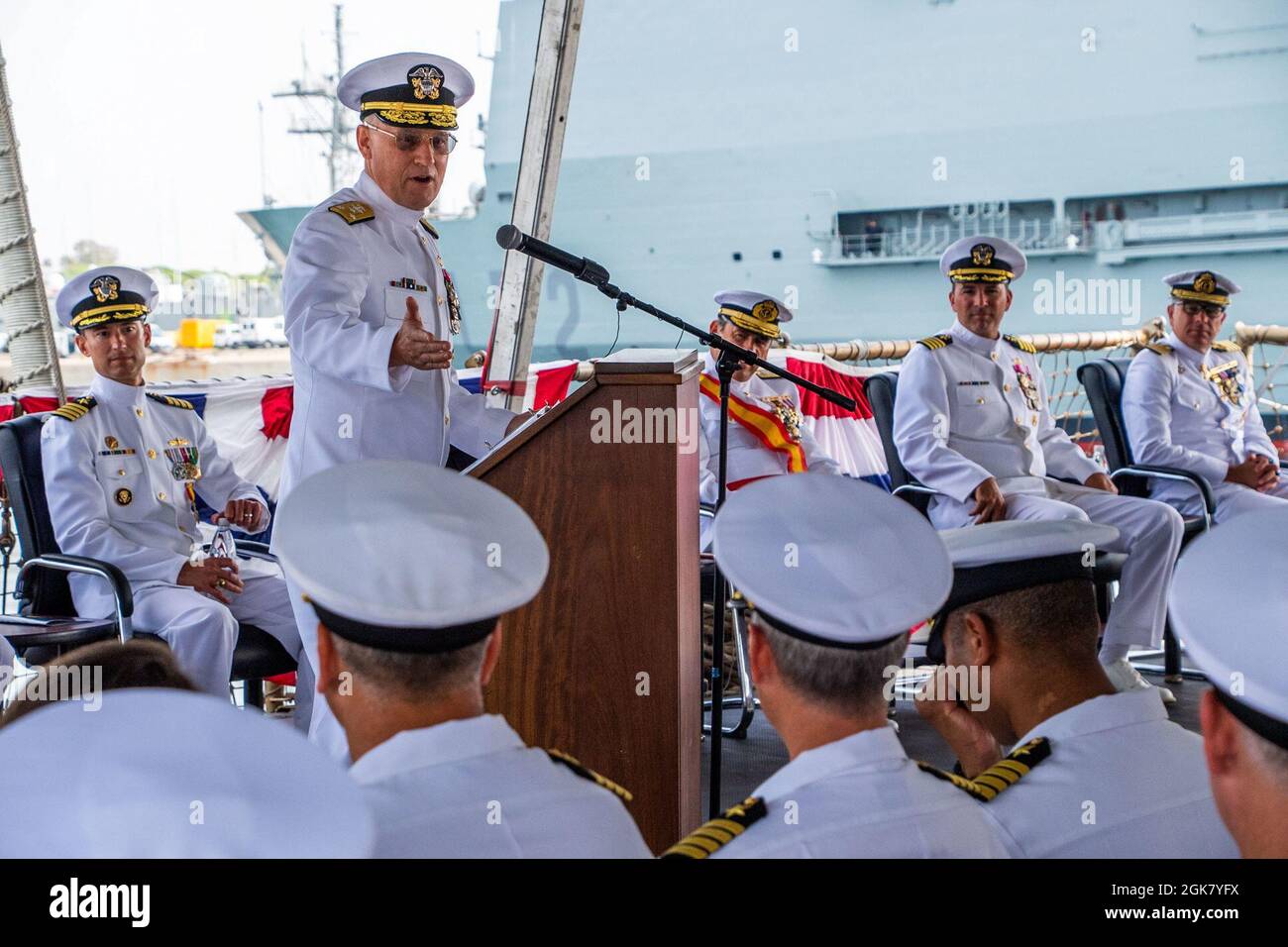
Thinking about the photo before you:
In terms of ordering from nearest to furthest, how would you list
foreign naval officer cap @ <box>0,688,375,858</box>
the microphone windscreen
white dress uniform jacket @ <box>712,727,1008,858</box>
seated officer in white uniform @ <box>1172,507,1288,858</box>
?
foreign naval officer cap @ <box>0,688,375,858</box>, seated officer in white uniform @ <box>1172,507,1288,858</box>, white dress uniform jacket @ <box>712,727,1008,858</box>, the microphone windscreen

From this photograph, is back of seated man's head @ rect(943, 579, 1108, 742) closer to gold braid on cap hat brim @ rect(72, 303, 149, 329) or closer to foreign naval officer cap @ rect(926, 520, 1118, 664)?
foreign naval officer cap @ rect(926, 520, 1118, 664)

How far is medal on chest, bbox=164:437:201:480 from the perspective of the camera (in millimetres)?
3043

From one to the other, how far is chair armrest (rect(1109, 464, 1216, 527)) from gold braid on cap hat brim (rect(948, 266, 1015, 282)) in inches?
29.5

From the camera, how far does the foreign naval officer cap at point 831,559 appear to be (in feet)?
3.83

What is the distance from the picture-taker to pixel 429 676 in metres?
1.05

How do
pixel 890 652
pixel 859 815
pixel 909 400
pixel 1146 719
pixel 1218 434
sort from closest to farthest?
pixel 859 815, pixel 890 652, pixel 1146 719, pixel 909 400, pixel 1218 434

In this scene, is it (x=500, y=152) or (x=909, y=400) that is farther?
(x=500, y=152)

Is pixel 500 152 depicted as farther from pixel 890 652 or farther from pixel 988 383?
pixel 890 652

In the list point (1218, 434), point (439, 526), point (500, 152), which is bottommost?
point (1218, 434)

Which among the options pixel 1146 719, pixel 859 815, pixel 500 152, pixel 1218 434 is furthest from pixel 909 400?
pixel 500 152

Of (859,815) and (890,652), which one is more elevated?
(890,652)

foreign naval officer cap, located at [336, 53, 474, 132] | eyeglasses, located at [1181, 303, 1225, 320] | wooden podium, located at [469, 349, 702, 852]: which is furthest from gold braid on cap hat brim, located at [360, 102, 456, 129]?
eyeglasses, located at [1181, 303, 1225, 320]
